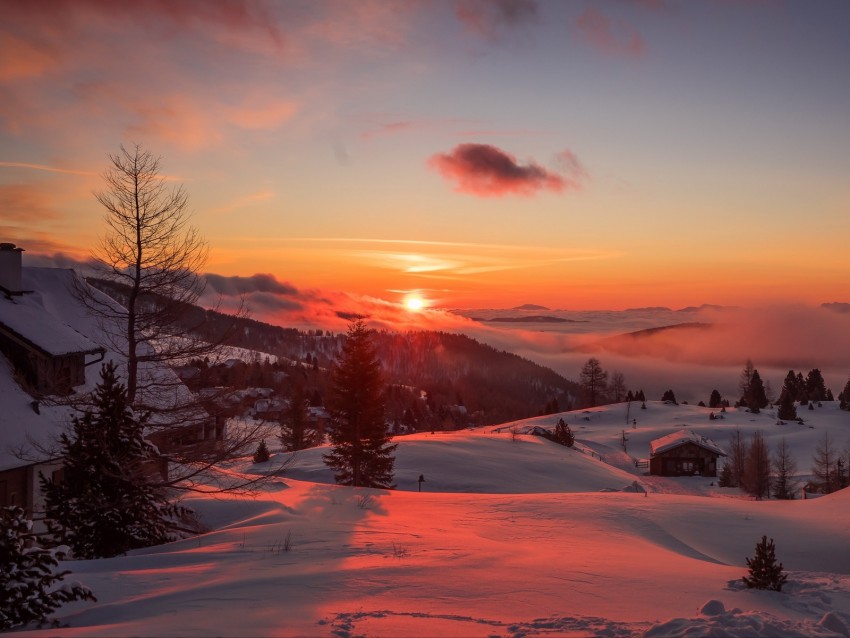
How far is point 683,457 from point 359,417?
163 feet

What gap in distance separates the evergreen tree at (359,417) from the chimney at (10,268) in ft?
55.4

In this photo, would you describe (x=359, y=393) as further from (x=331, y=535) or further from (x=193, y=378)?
(x=331, y=535)

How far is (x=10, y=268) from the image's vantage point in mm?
20312

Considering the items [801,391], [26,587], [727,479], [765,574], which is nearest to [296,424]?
[727,479]

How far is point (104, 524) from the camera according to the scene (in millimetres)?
13109

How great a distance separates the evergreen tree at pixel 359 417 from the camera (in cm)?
3409

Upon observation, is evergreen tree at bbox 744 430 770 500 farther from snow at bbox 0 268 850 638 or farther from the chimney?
the chimney

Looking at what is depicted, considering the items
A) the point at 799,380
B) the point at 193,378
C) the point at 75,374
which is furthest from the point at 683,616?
the point at 799,380

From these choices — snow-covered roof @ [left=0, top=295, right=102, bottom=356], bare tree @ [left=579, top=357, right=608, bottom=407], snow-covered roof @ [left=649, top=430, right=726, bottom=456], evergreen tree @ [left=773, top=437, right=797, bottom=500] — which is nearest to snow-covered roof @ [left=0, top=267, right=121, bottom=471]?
snow-covered roof @ [left=0, top=295, right=102, bottom=356]

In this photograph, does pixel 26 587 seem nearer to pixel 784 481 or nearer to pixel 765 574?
pixel 765 574

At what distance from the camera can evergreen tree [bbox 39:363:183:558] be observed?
1299 cm

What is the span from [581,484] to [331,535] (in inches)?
1235

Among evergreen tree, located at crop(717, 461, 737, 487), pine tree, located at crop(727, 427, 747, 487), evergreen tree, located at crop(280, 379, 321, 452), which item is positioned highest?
evergreen tree, located at crop(280, 379, 321, 452)

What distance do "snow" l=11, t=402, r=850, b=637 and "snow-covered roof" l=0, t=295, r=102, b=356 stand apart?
20.3 ft
